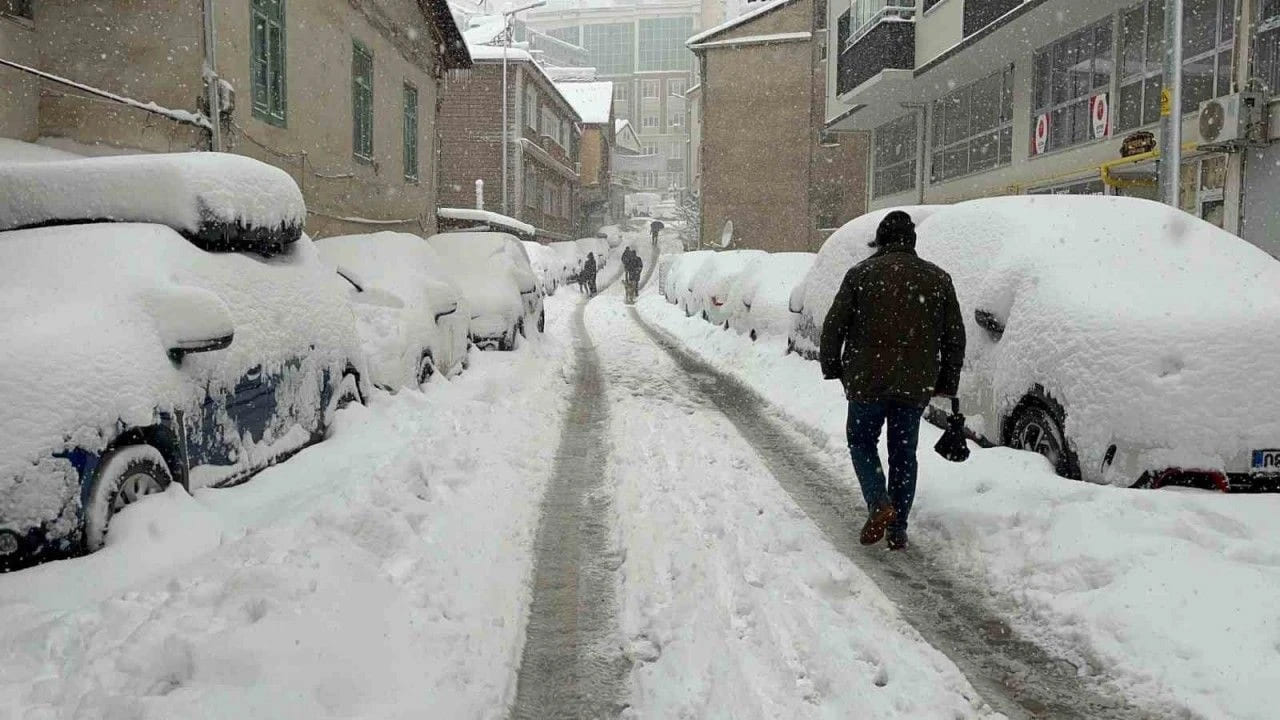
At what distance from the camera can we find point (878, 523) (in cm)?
490

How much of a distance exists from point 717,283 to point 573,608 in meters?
14.5

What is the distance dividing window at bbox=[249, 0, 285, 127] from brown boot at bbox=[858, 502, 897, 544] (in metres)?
9.85

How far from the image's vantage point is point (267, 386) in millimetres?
5395

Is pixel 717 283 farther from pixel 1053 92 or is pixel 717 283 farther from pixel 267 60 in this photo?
pixel 267 60

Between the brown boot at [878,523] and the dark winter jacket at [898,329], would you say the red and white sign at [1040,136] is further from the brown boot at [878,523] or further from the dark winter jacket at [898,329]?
the brown boot at [878,523]

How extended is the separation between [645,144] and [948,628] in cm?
10003

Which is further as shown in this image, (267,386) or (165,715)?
(267,386)

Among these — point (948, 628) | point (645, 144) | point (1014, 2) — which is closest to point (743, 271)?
point (1014, 2)

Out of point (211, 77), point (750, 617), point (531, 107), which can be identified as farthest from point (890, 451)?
A: point (531, 107)

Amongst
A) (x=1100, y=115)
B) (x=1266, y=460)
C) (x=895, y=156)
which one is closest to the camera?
(x=1266, y=460)

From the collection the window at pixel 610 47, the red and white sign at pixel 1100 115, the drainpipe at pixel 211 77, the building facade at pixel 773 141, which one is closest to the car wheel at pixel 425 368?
the drainpipe at pixel 211 77

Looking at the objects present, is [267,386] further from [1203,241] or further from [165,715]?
[1203,241]

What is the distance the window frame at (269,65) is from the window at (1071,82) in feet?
45.0

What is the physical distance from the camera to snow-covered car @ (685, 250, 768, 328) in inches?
691
